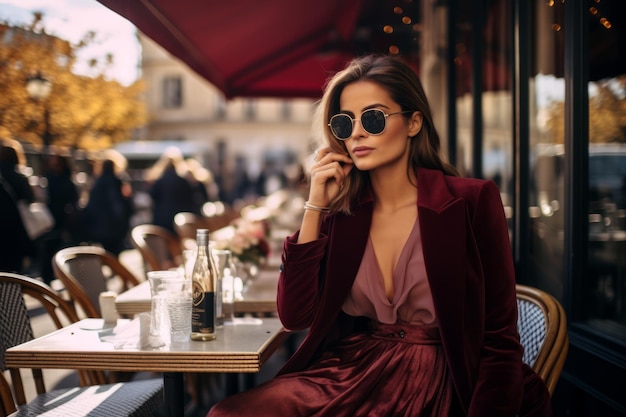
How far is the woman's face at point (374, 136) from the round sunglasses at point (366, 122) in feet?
0.03

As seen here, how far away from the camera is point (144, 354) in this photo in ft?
7.78

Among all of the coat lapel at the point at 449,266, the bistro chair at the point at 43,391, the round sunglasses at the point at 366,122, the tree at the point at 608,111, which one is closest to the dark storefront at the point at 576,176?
the tree at the point at 608,111

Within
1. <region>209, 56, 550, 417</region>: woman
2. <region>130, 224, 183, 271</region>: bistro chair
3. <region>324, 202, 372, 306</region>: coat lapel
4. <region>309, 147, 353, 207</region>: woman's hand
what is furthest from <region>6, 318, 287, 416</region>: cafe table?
<region>130, 224, 183, 271</region>: bistro chair

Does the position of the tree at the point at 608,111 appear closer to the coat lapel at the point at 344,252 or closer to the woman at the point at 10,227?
the coat lapel at the point at 344,252

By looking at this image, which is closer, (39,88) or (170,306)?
(170,306)

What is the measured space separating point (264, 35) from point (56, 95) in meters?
2.85

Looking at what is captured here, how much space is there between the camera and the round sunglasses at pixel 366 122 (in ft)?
7.89

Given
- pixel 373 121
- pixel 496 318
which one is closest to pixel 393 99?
pixel 373 121

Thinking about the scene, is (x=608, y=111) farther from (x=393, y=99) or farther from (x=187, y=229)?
(x=187, y=229)

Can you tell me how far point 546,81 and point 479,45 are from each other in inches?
Answer: 64.6

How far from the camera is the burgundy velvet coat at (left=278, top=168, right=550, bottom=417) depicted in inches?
85.3

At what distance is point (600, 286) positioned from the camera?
3.16 metres

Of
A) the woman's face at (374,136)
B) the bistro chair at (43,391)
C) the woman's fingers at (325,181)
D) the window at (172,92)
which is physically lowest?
the bistro chair at (43,391)

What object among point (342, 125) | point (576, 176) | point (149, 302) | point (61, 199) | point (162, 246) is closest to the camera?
point (342, 125)
